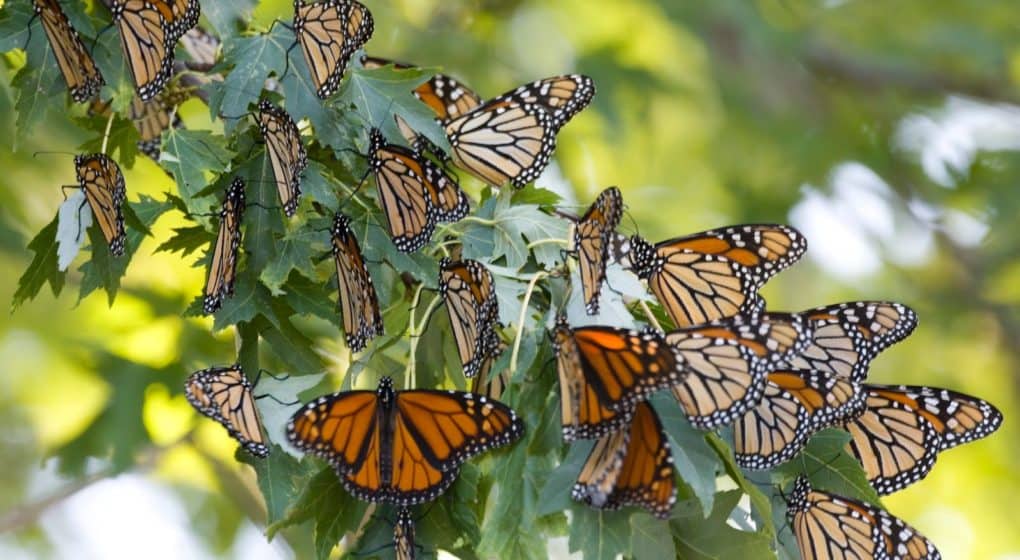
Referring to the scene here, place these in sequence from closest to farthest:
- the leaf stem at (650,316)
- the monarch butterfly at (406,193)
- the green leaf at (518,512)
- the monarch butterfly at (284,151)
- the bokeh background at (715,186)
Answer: the green leaf at (518,512), the leaf stem at (650,316), the monarch butterfly at (284,151), the monarch butterfly at (406,193), the bokeh background at (715,186)

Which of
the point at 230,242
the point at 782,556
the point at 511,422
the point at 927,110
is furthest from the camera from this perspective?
the point at 927,110

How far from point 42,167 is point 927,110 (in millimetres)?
4607

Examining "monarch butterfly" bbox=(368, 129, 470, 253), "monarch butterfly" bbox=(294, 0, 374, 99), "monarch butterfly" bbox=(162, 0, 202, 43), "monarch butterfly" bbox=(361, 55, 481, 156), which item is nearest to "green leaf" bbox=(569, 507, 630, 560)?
"monarch butterfly" bbox=(368, 129, 470, 253)

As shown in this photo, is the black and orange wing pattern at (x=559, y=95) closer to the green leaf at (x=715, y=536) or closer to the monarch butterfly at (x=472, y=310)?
the monarch butterfly at (x=472, y=310)

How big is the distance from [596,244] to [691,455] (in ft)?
1.12

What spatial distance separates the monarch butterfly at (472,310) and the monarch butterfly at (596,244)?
0.48 ft

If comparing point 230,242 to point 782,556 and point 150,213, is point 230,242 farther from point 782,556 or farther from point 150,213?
point 782,556

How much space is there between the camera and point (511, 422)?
1609mm

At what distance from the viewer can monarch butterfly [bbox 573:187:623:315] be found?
1.64 meters

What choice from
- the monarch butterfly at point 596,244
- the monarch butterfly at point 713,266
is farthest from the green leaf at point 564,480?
the monarch butterfly at point 713,266

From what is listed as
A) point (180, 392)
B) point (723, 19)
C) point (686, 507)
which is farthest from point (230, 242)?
point (723, 19)

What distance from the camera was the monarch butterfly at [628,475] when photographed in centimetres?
151

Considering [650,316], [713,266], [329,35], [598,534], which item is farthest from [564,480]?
[329,35]

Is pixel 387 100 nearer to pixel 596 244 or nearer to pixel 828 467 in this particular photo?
pixel 596 244
